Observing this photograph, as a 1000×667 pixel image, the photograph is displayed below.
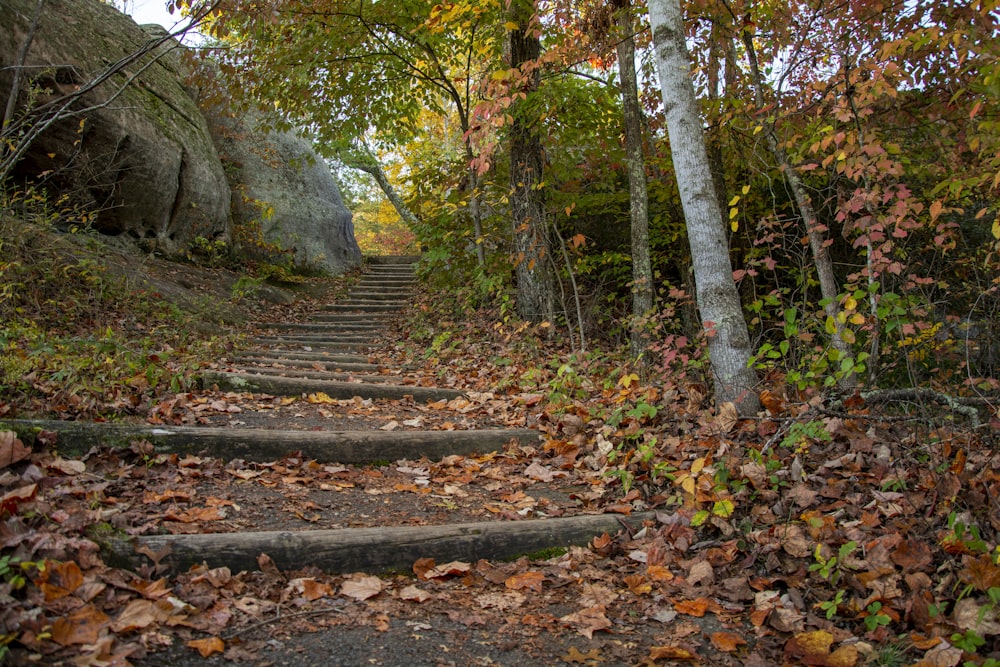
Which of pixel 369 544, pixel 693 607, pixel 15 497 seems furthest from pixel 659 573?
pixel 15 497

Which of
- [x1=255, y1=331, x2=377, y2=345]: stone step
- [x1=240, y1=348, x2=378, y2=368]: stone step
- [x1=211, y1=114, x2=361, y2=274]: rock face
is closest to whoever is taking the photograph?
[x1=240, y1=348, x2=378, y2=368]: stone step

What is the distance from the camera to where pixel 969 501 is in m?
2.65

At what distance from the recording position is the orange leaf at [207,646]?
6.41 ft

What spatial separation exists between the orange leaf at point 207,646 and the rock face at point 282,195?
11.4 meters

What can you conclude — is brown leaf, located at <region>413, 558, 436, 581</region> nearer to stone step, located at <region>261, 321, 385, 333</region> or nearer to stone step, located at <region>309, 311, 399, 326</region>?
stone step, located at <region>261, 321, 385, 333</region>

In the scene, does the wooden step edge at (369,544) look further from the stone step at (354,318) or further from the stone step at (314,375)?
the stone step at (354,318)

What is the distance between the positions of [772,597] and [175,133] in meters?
11.2

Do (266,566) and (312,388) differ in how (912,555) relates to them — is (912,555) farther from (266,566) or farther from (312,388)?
(312,388)

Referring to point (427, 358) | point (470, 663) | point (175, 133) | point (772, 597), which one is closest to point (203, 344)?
point (427, 358)

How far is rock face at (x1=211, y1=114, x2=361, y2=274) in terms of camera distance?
42.1 ft

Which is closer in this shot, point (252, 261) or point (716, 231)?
point (716, 231)

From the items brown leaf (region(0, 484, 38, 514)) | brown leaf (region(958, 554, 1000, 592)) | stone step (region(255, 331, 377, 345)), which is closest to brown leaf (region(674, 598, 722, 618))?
brown leaf (region(958, 554, 1000, 592))

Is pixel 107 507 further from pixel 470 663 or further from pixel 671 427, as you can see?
pixel 671 427

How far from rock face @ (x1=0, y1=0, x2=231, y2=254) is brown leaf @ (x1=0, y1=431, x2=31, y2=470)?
5748mm
